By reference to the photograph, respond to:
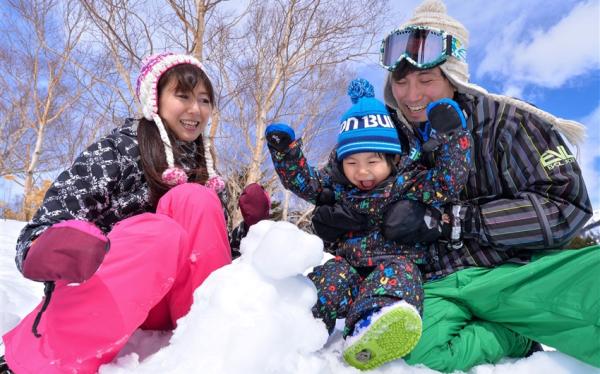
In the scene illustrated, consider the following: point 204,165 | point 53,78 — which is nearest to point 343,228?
point 204,165

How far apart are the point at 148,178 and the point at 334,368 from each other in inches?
38.0

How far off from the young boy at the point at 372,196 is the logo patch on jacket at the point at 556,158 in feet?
0.91

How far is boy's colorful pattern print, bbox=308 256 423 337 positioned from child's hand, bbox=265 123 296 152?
53 centimetres

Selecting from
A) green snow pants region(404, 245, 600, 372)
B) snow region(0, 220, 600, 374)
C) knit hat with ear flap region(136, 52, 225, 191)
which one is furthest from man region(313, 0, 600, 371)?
knit hat with ear flap region(136, 52, 225, 191)

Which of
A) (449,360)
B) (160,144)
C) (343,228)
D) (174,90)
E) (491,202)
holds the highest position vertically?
(174,90)

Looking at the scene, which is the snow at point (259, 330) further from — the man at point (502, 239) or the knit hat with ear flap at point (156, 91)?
the knit hat with ear flap at point (156, 91)

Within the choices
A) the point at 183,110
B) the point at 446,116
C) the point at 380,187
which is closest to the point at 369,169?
the point at 380,187

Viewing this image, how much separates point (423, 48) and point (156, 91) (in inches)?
46.6

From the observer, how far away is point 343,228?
162 centimetres

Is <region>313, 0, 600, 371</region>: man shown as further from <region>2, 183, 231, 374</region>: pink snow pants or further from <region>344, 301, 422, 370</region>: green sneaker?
<region>2, 183, 231, 374</region>: pink snow pants

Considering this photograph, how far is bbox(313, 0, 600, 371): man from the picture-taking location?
1.22 metres

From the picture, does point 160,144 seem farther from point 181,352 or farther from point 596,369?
point 596,369

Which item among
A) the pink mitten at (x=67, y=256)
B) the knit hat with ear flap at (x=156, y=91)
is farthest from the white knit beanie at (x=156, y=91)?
the pink mitten at (x=67, y=256)

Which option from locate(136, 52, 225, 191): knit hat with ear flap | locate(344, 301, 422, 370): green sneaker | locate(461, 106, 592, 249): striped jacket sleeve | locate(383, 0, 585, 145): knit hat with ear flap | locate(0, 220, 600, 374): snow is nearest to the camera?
locate(0, 220, 600, 374): snow
